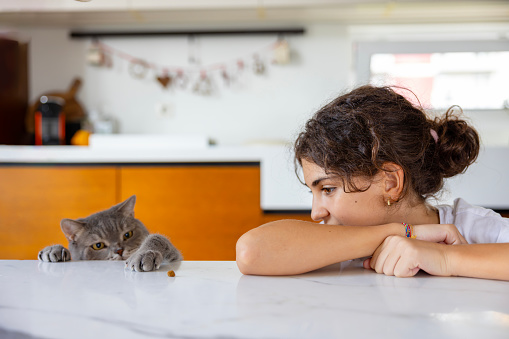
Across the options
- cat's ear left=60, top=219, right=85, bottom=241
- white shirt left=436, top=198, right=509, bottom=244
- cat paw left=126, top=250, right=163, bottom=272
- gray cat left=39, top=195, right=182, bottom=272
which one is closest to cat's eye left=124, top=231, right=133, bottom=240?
gray cat left=39, top=195, right=182, bottom=272

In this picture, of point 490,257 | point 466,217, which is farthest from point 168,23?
point 490,257

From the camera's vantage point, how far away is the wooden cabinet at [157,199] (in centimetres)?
234

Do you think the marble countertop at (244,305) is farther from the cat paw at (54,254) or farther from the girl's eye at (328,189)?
the girl's eye at (328,189)

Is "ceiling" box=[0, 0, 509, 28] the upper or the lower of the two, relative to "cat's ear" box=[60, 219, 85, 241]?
upper

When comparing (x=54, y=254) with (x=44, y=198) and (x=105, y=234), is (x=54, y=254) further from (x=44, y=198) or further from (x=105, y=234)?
(x=44, y=198)

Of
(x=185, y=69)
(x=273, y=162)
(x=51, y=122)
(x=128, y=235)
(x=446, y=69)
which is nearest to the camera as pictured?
(x=128, y=235)

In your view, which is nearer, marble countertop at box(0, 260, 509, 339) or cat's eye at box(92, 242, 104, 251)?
marble countertop at box(0, 260, 509, 339)

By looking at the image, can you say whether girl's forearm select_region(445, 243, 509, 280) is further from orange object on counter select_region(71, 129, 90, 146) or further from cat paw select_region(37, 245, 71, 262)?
orange object on counter select_region(71, 129, 90, 146)

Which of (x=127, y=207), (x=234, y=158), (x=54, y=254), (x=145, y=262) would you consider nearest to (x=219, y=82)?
(x=234, y=158)

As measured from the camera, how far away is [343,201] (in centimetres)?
93

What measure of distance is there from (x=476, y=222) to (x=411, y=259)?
356 millimetres

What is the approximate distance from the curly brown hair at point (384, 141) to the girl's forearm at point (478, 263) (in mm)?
254

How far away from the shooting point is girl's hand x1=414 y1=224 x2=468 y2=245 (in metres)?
0.81

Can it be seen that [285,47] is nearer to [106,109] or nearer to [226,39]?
[226,39]
